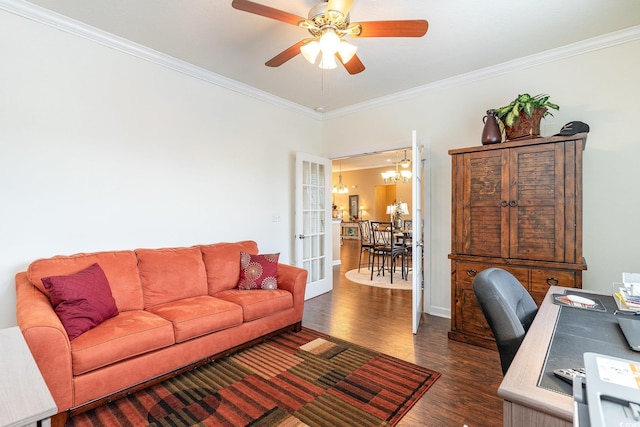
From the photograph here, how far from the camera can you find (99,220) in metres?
2.81

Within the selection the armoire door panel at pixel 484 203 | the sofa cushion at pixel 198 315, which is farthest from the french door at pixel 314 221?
the armoire door panel at pixel 484 203

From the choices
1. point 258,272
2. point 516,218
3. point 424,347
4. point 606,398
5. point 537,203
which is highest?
point 537,203

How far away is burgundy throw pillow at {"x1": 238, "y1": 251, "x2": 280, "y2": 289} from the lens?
3271 millimetres

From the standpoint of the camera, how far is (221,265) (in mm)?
3285

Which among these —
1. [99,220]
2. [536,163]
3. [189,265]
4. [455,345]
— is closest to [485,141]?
[536,163]

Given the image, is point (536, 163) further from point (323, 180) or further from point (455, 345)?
point (323, 180)

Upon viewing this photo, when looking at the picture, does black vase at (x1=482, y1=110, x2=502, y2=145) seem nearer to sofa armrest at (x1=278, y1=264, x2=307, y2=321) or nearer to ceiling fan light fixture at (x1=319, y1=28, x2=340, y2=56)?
ceiling fan light fixture at (x1=319, y1=28, x2=340, y2=56)

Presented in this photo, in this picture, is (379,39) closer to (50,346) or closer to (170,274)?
(170,274)

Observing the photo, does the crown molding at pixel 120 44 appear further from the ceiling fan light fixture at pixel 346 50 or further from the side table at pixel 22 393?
the side table at pixel 22 393

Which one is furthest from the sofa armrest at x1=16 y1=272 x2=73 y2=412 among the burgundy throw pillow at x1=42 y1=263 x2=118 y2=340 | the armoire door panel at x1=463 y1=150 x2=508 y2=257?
the armoire door panel at x1=463 y1=150 x2=508 y2=257

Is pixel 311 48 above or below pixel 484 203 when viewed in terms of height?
above

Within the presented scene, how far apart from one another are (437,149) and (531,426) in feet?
11.3

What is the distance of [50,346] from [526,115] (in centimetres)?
400

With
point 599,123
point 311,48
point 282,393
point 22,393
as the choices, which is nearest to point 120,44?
point 311,48
